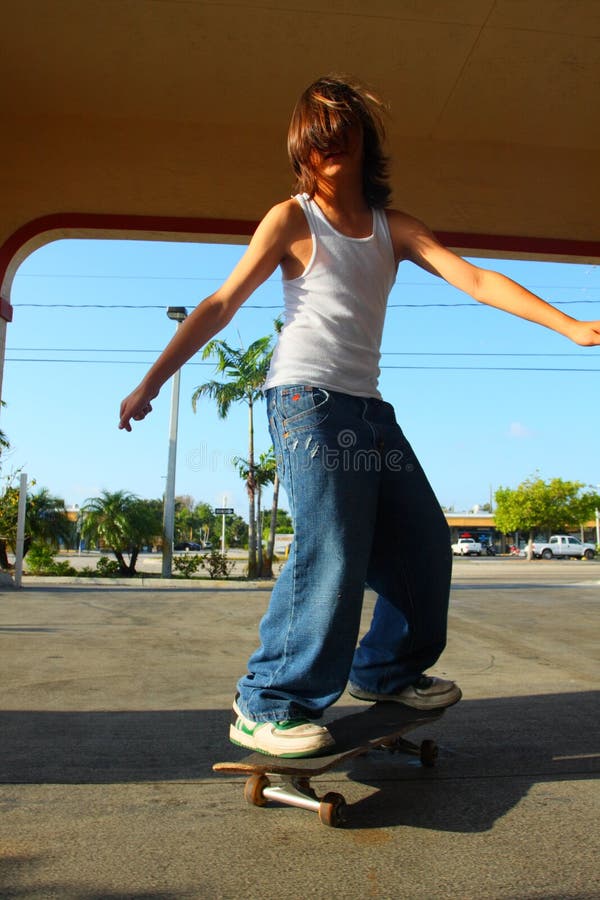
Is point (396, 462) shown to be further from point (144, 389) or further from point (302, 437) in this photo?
point (144, 389)

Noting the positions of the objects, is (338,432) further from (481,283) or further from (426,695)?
(426,695)

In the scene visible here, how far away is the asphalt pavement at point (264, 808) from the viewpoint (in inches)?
51.2

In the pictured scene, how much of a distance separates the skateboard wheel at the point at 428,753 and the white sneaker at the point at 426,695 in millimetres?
113

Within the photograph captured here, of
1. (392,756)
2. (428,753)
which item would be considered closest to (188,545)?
(392,756)

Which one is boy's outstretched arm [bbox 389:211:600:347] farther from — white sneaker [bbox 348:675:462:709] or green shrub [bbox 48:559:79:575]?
green shrub [bbox 48:559:79:575]

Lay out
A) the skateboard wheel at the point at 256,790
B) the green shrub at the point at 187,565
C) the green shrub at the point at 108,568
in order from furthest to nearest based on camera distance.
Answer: the green shrub at the point at 187,565
the green shrub at the point at 108,568
the skateboard wheel at the point at 256,790

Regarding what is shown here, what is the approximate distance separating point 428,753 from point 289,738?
1.75ft

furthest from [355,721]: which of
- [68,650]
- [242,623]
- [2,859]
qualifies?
[242,623]

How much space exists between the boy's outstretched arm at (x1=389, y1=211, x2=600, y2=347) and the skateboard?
102 cm

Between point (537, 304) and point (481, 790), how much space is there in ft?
3.90

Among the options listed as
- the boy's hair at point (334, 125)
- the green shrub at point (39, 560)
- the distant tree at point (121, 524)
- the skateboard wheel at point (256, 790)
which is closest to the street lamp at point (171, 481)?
the distant tree at point (121, 524)

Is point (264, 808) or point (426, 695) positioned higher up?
point (426, 695)

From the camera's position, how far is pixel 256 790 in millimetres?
1669

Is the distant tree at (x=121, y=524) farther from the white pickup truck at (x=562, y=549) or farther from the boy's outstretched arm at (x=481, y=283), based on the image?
the white pickup truck at (x=562, y=549)
